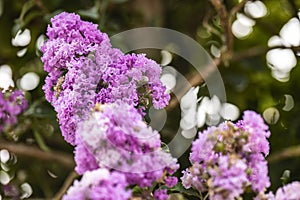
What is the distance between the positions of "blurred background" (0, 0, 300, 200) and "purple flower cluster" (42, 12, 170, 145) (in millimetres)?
566

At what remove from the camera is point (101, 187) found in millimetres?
747

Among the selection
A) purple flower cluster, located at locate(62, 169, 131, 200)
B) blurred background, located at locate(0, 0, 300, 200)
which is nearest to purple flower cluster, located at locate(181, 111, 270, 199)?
purple flower cluster, located at locate(62, 169, 131, 200)

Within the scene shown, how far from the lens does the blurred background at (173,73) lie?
175cm

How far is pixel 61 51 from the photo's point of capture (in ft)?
3.34

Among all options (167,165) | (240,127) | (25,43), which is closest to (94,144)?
(167,165)

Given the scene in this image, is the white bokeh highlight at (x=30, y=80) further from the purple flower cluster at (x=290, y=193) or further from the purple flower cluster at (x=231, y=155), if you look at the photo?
the purple flower cluster at (x=290, y=193)

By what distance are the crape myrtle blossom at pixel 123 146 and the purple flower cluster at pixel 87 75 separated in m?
0.10

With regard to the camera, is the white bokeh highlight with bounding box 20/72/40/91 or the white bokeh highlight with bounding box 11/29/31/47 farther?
the white bokeh highlight with bounding box 20/72/40/91

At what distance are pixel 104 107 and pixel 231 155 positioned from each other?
0.62 feet

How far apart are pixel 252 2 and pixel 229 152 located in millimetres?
1177

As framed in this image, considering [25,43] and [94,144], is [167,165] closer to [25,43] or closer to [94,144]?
[94,144]

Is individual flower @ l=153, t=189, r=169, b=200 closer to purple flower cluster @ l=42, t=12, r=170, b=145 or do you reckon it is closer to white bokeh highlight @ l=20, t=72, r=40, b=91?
purple flower cluster @ l=42, t=12, r=170, b=145

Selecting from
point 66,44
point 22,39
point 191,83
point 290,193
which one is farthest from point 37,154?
point 290,193

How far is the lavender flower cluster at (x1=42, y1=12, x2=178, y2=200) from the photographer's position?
2.65ft
